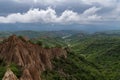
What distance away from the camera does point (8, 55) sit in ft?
533

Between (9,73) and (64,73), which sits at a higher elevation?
(9,73)

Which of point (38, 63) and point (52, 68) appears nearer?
point (38, 63)

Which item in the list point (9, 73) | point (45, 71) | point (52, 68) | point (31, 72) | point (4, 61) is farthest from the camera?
point (52, 68)

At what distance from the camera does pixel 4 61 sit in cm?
15975

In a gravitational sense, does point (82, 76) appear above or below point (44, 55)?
below

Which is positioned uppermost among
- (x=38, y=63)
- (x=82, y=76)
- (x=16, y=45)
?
(x=16, y=45)

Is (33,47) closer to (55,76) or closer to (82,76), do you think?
(55,76)

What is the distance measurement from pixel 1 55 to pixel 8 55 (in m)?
6.67

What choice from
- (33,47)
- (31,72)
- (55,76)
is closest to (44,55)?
(33,47)

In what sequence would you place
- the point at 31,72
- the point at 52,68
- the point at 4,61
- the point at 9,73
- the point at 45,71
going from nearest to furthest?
the point at 9,73 → the point at 31,72 → the point at 4,61 → the point at 45,71 → the point at 52,68

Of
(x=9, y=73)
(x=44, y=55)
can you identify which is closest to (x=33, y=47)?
(x=44, y=55)

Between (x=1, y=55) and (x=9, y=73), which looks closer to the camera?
(x=9, y=73)

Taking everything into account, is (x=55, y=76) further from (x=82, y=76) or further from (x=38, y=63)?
(x=82, y=76)

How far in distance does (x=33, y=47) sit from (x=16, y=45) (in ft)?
64.3
